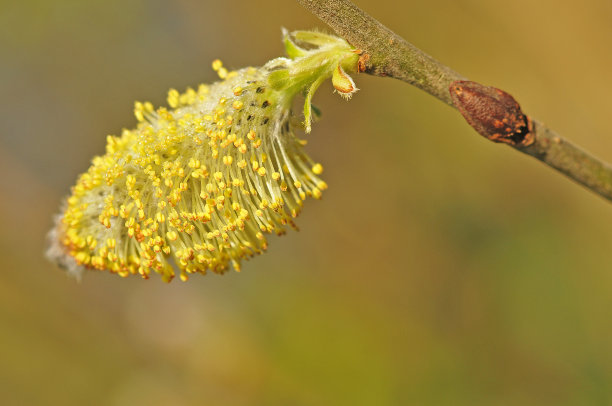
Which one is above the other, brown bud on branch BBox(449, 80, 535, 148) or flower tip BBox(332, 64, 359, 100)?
flower tip BBox(332, 64, 359, 100)

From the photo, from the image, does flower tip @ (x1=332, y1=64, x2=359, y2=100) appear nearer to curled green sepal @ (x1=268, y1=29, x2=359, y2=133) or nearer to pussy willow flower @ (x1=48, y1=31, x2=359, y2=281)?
curled green sepal @ (x1=268, y1=29, x2=359, y2=133)

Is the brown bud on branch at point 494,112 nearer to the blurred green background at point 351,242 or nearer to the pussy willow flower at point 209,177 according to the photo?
the pussy willow flower at point 209,177

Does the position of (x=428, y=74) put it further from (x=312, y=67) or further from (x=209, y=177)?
(x=209, y=177)

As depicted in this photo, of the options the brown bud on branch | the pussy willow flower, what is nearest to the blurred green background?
the pussy willow flower

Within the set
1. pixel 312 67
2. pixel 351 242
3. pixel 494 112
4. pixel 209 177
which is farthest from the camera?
pixel 351 242

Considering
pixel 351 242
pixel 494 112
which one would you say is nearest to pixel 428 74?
pixel 494 112
